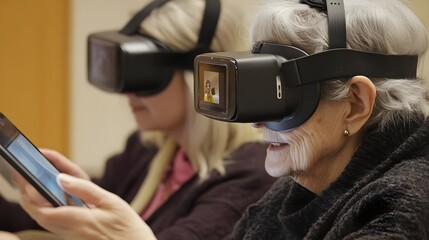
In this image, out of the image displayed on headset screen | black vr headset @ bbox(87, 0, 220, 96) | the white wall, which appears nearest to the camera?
the image displayed on headset screen

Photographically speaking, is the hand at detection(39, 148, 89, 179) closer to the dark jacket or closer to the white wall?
the dark jacket

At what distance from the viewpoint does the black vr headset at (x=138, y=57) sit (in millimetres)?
1936

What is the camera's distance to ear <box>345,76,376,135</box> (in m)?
1.24

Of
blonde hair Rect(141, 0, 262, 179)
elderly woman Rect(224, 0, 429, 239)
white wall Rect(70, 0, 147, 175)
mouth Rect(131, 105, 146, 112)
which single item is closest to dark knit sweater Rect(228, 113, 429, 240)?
elderly woman Rect(224, 0, 429, 239)

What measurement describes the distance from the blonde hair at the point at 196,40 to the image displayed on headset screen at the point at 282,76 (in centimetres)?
73

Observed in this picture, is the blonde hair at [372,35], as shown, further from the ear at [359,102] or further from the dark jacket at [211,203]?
the dark jacket at [211,203]

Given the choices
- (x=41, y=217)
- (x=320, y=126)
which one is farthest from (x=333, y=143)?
(x=41, y=217)

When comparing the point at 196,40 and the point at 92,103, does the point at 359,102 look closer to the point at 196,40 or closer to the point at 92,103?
the point at 196,40

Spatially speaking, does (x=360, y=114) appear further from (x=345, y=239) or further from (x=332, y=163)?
(x=345, y=239)

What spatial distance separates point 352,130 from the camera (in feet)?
4.20

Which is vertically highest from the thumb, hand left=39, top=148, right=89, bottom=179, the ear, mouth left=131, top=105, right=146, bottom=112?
the ear

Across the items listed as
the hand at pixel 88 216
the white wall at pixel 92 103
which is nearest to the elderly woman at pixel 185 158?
the hand at pixel 88 216

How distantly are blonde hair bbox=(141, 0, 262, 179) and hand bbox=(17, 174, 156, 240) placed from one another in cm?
71

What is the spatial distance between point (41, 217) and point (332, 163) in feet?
1.51
